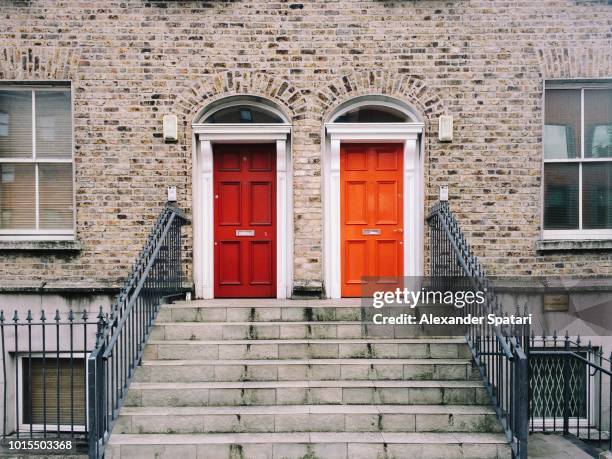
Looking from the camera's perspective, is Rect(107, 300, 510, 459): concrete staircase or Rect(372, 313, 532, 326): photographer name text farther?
Rect(372, 313, 532, 326): photographer name text

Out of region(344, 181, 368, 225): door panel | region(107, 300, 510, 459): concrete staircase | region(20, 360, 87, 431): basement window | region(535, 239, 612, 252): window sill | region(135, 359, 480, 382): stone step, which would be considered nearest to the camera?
region(107, 300, 510, 459): concrete staircase

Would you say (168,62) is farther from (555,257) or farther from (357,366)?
(555,257)

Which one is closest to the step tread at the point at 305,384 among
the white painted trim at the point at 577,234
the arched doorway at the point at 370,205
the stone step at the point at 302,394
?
the stone step at the point at 302,394

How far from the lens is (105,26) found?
25.9 ft

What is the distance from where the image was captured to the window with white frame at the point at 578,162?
8.12 meters

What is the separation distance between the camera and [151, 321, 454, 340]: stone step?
6.64 metres

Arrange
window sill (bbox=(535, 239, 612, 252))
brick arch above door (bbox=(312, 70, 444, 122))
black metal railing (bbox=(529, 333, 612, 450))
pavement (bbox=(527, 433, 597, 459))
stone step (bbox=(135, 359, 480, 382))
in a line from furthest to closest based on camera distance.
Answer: brick arch above door (bbox=(312, 70, 444, 122)), window sill (bbox=(535, 239, 612, 252)), black metal railing (bbox=(529, 333, 612, 450)), stone step (bbox=(135, 359, 480, 382)), pavement (bbox=(527, 433, 597, 459))

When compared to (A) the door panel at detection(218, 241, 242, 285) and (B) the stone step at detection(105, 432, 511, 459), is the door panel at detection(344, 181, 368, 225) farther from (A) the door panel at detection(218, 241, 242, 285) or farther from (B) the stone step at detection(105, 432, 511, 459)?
(B) the stone step at detection(105, 432, 511, 459)

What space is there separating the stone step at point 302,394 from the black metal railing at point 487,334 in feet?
1.11

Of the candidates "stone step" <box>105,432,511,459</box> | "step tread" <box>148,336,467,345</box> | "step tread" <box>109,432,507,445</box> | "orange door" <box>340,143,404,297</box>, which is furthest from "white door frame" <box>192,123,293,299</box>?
"stone step" <box>105,432,511,459</box>

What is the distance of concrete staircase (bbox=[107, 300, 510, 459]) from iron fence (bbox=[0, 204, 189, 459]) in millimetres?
227

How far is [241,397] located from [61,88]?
16.1ft

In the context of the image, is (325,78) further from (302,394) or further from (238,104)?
(302,394)

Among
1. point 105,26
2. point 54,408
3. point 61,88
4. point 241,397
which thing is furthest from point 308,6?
point 54,408
